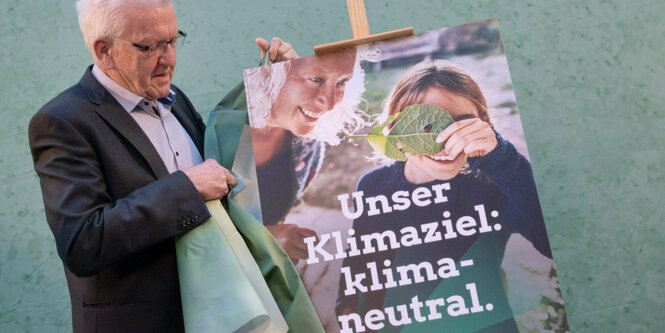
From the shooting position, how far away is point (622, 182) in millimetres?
2209

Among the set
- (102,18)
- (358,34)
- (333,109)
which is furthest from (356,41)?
(102,18)

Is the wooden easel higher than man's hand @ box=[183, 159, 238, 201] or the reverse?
higher

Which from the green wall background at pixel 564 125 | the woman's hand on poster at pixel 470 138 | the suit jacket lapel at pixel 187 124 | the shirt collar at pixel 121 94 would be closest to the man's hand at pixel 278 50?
the suit jacket lapel at pixel 187 124

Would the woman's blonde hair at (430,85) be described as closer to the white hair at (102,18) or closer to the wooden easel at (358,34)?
the wooden easel at (358,34)

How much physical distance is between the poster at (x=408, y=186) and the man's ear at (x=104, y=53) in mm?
329

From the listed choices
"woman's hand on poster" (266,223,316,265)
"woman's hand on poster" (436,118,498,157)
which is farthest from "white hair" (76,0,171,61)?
"woman's hand on poster" (436,118,498,157)

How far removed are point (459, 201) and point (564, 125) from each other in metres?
0.88

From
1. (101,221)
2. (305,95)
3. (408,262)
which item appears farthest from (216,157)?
(408,262)

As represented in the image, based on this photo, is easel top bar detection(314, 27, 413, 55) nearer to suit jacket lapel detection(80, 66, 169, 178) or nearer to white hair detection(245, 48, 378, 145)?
white hair detection(245, 48, 378, 145)

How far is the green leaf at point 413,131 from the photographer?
5.12 ft

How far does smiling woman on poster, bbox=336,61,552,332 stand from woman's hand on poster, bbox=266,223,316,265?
0.35 feet

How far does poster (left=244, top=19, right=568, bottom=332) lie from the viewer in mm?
1493

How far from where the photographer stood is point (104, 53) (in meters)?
1.52

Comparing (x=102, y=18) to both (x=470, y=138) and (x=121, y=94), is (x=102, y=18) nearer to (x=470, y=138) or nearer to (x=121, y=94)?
(x=121, y=94)
